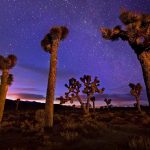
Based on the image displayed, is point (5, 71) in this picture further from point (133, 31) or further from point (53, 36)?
point (133, 31)

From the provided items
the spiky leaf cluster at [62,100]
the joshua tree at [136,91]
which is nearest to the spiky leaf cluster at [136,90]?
the joshua tree at [136,91]

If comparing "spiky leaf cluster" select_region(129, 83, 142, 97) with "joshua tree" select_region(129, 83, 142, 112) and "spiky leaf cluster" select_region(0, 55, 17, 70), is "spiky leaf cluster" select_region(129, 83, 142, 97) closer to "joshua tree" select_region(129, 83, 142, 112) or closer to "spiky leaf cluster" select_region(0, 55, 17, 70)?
"joshua tree" select_region(129, 83, 142, 112)

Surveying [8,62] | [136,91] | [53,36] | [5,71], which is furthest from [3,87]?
[136,91]

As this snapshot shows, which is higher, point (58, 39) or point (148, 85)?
point (58, 39)

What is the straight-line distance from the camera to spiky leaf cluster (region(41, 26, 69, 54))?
64.5 feet

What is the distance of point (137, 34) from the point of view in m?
12.3

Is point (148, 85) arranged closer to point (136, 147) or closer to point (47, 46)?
point (136, 147)

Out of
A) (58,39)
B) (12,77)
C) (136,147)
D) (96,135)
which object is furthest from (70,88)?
(136,147)

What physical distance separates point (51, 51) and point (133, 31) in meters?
8.66

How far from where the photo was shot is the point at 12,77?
880 inches

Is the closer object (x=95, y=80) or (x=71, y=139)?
(x=71, y=139)

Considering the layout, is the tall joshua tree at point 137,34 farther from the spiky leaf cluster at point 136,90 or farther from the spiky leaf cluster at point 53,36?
the spiky leaf cluster at point 136,90

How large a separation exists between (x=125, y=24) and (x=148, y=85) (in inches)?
142

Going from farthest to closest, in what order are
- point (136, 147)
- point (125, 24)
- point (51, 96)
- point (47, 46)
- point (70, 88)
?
1. point (70, 88)
2. point (47, 46)
3. point (51, 96)
4. point (125, 24)
5. point (136, 147)
